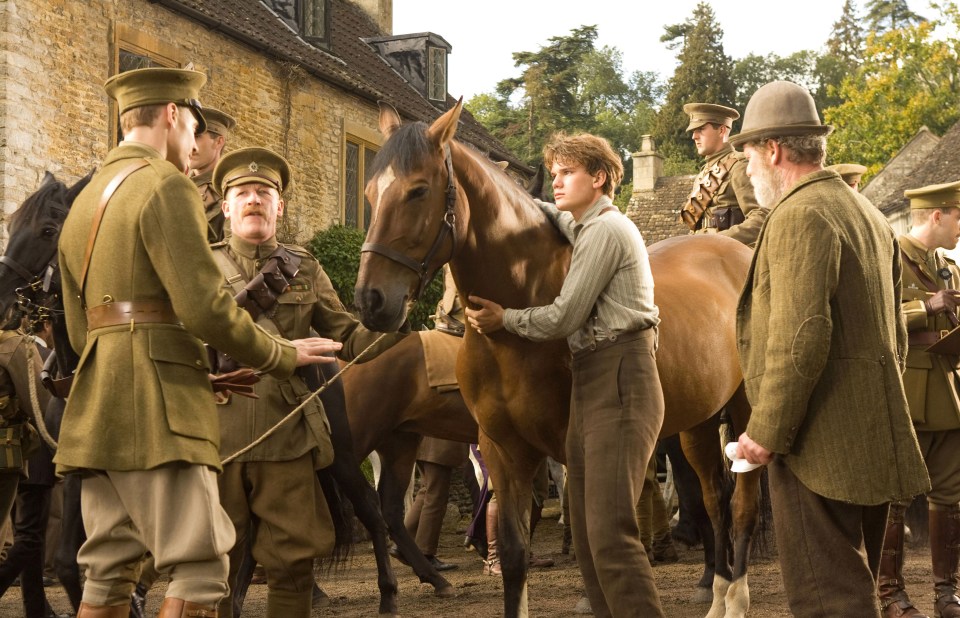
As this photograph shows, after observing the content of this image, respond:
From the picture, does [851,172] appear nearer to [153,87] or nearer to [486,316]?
[486,316]

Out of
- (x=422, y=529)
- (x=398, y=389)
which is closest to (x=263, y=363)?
(x=398, y=389)

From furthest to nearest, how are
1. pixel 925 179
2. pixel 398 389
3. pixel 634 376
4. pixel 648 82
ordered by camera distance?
pixel 648 82 < pixel 925 179 < pixel 398 389 < pixel 634 376

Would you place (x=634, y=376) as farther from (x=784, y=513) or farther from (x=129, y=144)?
(x=129, y=144)

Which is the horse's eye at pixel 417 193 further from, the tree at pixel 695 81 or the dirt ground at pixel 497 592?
the tree at pixel 695 81

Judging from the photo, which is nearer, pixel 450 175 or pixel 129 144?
pixel 129 144

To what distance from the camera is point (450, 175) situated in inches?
204

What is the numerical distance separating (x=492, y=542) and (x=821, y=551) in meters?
5.73

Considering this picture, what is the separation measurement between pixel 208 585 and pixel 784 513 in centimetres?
186

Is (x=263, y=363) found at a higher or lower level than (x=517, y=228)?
lower

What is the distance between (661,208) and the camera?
4781cm

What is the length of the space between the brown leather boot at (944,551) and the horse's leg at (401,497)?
315cm

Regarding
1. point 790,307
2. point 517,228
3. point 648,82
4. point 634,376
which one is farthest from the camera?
point 648,82

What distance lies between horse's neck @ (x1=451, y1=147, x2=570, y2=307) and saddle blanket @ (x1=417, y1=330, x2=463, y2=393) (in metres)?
3.27

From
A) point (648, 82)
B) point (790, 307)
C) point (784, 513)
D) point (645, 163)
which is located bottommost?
point (784, 513)
